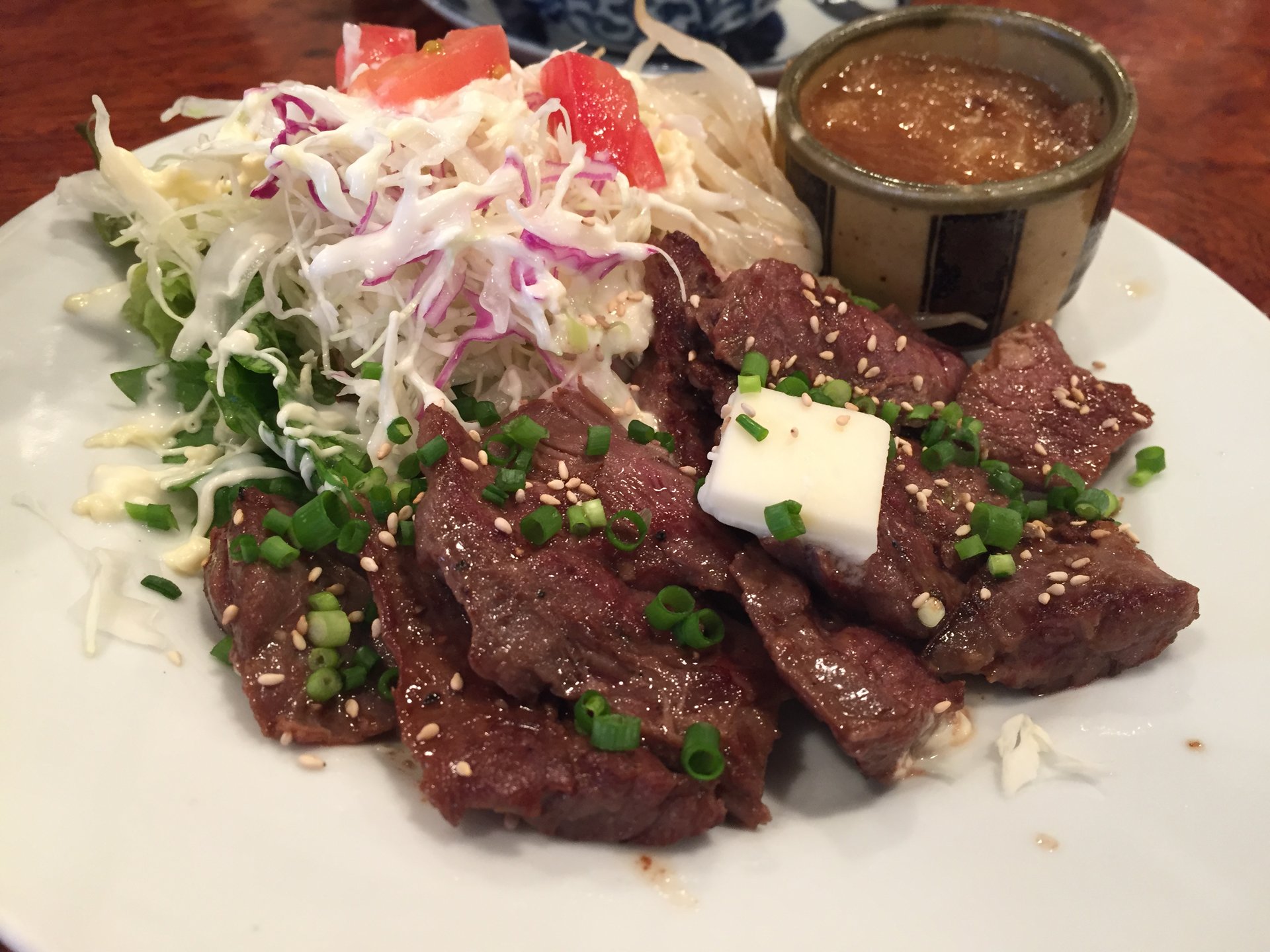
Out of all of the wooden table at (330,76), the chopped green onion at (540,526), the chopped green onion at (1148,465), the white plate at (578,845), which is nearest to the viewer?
the white plate at (578,845)

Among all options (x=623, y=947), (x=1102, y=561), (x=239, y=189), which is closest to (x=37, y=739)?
A: (x=623, y=947)

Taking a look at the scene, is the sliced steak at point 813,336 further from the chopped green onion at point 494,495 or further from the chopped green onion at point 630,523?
the chopped green onion at point 494,495

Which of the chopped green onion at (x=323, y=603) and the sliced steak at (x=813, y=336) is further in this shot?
the sliced steak at (x=813, y=336)

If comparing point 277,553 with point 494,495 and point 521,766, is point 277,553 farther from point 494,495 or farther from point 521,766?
point 521,766

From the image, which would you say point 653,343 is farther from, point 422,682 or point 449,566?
point 422,682

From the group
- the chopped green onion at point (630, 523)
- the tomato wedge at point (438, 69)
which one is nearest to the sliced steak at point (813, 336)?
the chopped green onion at point (630, 523)

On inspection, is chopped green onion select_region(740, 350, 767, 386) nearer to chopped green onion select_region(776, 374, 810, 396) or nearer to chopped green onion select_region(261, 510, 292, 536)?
chopped green onion select_region(776, 374, 810, 396)

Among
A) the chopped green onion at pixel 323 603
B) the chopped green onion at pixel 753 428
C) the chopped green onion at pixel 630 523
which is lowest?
the chopped green onion at pixel 323 603
